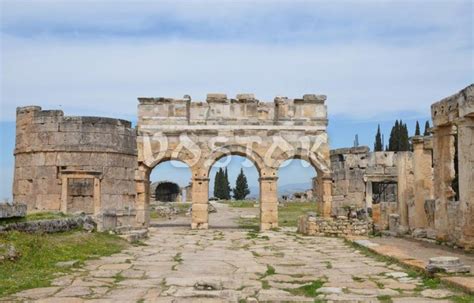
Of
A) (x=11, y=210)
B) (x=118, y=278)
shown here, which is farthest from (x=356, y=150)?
(x=118, y=278)

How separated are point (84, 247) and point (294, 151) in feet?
41.8

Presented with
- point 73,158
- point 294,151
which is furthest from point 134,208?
point 294,151

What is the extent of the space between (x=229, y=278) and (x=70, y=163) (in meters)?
14.9

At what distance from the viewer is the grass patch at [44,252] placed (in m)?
7.47

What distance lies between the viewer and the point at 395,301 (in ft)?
20.9

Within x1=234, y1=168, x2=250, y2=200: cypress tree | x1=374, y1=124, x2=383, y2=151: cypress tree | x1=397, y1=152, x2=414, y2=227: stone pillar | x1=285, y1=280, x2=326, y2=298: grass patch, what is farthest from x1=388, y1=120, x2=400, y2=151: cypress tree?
x1=285, y1=280, x2=326, y2=298: grass patch

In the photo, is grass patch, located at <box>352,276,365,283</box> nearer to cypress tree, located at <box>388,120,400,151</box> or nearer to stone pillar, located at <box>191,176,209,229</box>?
stone pillar, located at <box>191,176,209,229</box>

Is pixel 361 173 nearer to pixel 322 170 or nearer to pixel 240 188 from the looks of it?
pixel 322 170

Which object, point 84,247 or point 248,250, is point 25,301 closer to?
point 84,247

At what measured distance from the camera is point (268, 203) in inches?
875

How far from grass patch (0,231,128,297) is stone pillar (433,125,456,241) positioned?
757cm

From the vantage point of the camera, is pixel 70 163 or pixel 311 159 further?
pixel 311 159

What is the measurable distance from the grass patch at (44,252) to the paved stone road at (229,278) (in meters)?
0.30

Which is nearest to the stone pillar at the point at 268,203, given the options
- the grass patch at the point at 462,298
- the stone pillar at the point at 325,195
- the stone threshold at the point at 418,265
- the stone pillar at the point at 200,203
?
the stone pillar at the point at 325,195
